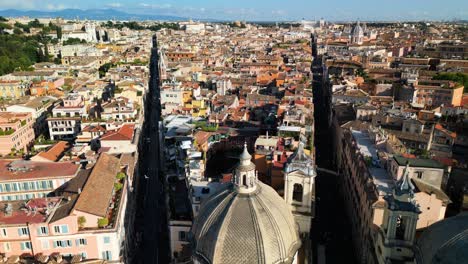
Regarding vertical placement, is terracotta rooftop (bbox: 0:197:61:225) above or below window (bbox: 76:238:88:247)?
above

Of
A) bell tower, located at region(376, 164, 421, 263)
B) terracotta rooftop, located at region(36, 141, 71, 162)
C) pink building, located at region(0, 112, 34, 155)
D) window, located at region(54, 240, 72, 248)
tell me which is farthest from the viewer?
pink building, located at region(0, 112, 34, 155)

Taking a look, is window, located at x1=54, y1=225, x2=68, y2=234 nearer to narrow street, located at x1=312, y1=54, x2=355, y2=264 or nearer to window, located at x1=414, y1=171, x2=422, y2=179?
narrow street, located at x1=312, y1=54, x2=355, y2=264

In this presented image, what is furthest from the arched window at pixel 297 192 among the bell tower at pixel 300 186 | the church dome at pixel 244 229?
the church dome at pixel 244 229

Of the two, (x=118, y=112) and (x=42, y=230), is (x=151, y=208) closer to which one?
(x=42, y=230)

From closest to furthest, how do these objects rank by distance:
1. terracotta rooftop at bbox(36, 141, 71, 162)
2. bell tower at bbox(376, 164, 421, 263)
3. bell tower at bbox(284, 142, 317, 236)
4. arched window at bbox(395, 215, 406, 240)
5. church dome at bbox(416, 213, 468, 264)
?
1. church dome at bbox(416, 213, 468, 264)
2. bell tower at bbox(376, 164, 421, 263)
3. arched window at bbox(395, 215, 406, 240)
4. bell tower at bbox(284, 142, 317, 236)
5. terracotta rooftop at bbox(36, 141, 71, 162)

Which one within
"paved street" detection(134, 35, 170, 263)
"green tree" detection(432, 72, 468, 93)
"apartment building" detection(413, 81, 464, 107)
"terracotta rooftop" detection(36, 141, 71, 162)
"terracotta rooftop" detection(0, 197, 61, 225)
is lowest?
"paved street" detection(134, 35, 170, 263)

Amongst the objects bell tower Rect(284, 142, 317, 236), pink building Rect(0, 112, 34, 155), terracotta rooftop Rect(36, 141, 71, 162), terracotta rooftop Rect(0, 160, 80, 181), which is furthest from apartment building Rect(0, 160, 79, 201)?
bell tower Rect(284, 142, 317, 236)

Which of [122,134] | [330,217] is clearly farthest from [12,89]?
[330,217]
